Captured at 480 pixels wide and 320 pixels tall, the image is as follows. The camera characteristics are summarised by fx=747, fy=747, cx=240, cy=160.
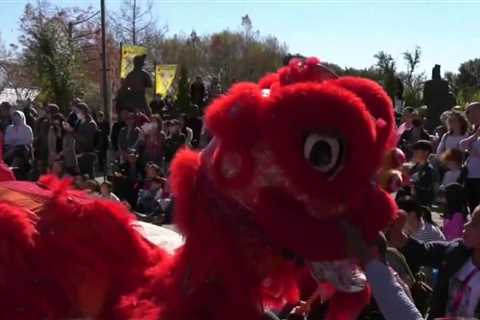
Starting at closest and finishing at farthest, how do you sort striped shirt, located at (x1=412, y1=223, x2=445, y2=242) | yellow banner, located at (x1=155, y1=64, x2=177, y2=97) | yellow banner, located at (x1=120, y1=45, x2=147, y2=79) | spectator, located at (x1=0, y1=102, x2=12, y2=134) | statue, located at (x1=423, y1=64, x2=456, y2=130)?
1. striped shirt, located at (x1=412, y1=223, x2=445, y2=242)
2. spectator, located at (x1=0, y1=102, x2=12, y2=134)
3. statue, located at (x1=423, y1=64, x2=456, y2=130)
4. yellow banner, located at (x1=120, y1=45, x2=147, y2=79)
5. yellow banner, located at (x1=155, y1=64, x2=177, y2=97)

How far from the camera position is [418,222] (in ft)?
15.5

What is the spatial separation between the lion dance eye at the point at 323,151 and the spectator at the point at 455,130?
6497 mm

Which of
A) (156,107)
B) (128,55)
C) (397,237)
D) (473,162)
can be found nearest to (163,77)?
(128,55)

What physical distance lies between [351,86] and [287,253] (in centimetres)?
43

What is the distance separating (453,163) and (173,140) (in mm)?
4824

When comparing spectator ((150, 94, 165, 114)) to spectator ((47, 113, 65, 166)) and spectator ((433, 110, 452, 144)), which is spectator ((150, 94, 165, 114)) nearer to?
spectator ((47, 113, 65, 166))

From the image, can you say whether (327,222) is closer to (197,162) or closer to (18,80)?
(197,162)

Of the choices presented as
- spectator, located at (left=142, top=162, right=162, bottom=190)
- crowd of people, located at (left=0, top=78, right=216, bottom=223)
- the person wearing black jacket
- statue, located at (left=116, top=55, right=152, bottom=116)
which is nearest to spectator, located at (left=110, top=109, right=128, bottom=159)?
crowd of people, located at (left=0, top=78, right=216, bottom=223)

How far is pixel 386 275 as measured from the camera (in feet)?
5.42

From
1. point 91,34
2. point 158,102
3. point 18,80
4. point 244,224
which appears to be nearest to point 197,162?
point 244,224

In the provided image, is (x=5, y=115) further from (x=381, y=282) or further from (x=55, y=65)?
(x=381, y=282)

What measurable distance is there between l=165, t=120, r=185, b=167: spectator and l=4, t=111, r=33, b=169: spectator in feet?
6.76

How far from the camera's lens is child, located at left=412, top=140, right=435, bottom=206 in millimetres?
7105

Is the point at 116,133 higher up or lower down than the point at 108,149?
higher up
